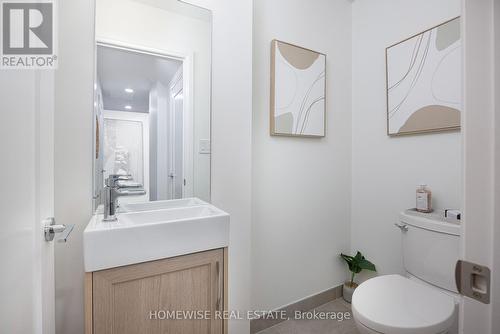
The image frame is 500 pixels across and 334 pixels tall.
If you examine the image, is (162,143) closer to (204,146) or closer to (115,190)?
(204,146)

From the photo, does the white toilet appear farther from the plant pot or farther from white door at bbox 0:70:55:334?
white door at bbox 0:70:55:334

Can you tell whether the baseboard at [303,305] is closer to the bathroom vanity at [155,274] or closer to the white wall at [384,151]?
the white wall at [384,151]

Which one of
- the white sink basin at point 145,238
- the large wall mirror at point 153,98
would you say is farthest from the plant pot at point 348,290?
the large wall mirror at point 153,98

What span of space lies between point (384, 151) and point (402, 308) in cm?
116

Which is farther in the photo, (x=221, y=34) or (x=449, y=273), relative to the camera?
(x=221, y=34)

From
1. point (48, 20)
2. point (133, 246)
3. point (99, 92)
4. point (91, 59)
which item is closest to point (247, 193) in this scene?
point (133, 246)

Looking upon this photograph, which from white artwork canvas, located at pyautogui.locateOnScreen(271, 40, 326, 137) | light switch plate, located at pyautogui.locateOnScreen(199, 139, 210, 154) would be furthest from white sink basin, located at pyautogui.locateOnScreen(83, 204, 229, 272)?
white artwork canvas, located at pyautogui.locateOnScreen(271, 40, 326, 137)

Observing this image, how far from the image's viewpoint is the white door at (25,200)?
56cm

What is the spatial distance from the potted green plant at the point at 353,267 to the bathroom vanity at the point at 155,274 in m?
1.24

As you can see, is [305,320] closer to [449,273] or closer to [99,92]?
[449,273]

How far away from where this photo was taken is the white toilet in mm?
1026

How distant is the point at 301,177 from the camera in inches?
75.3

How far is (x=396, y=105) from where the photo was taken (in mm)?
1795

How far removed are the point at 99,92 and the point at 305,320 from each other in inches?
79.0
